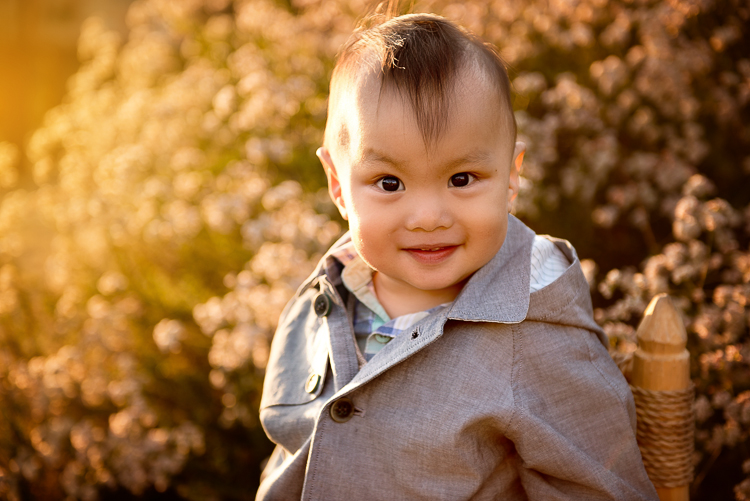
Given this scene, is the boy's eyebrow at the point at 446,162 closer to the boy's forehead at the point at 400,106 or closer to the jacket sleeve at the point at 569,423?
the boy's forehead at the point at 400,106

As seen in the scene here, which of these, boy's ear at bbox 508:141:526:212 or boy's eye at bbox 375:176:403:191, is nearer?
boy's eye at bbox 375:176:403:191

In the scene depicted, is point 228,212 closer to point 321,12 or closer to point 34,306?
point 34,306

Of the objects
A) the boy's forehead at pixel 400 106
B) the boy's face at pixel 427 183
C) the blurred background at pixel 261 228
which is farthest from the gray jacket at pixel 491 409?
the blurred background at pixel 261 228

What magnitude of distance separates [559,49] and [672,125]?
78 centimetres

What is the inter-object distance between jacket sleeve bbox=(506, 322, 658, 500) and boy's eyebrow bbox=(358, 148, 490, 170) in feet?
1.19

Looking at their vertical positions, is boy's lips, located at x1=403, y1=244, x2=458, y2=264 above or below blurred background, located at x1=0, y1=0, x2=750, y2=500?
above

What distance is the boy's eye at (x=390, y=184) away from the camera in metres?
1.25

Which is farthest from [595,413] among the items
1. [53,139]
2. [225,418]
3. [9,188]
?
[9,188]

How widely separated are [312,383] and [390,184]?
0.56 meters

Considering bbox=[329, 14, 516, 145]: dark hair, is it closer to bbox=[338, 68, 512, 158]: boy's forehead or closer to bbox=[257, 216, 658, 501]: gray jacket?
bbox=[338, 68, 512, 158]: boy's forehead

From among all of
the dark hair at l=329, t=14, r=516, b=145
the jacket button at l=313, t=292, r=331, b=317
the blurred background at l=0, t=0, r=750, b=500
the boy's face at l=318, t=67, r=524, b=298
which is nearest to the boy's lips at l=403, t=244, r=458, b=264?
the boy's face at l=318, t=67, r=524, b=298

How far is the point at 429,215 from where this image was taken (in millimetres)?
1208

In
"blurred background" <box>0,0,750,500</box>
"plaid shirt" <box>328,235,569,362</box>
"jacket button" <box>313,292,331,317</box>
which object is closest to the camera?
"plaid shirt" <box>328,235,569,362</box>

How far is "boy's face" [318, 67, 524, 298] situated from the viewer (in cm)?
A: 119
